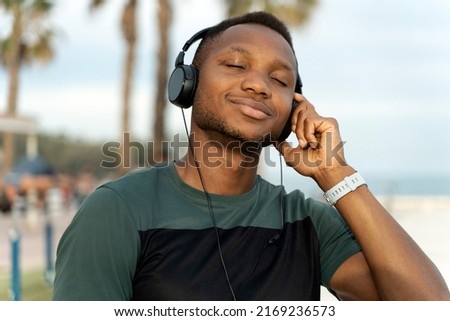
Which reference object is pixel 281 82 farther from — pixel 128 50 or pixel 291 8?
pixel 291 8

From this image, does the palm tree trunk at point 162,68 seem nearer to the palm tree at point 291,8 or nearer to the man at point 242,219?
the palm tree at point 291,8

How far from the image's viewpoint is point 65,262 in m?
1.89

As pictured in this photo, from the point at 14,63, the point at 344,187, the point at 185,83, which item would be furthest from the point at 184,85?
the point at 14,63

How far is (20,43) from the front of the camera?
28422 millimetres

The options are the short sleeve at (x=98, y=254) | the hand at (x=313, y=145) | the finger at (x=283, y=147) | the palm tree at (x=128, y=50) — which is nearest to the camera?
the short sleeve at (x=98, y=254)

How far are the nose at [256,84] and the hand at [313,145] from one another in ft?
0.75

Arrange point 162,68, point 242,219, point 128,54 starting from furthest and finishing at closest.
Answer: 1. point 128,54
2. point 162,68
3. point 242,219

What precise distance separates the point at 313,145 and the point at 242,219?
364 mm

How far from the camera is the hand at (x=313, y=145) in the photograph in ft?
7.45

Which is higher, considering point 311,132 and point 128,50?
point 128,50

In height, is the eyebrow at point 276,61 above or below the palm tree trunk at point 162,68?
below

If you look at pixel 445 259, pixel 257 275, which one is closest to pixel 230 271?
pixel 257 275

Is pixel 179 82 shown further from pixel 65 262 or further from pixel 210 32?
pixel 65 262

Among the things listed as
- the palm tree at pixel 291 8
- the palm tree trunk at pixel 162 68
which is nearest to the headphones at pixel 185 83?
the palm tree trunk at pixel 162 68
